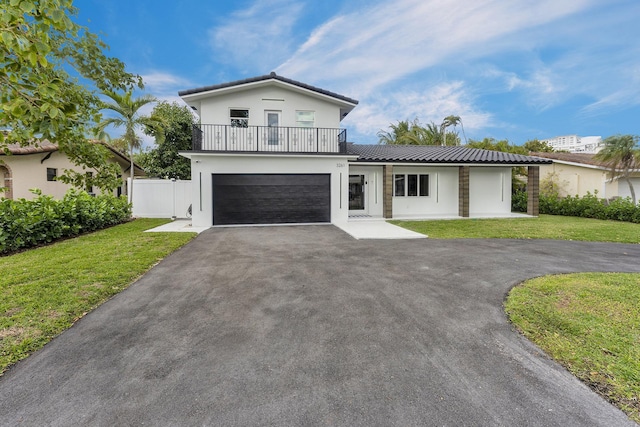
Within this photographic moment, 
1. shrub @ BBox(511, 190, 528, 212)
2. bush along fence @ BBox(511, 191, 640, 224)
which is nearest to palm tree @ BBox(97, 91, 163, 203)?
shrub @ BBox(511, 190, 528, 212)

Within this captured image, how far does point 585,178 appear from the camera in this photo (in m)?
18.6

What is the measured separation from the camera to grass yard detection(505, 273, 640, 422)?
2521mm

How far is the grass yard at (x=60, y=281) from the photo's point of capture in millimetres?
3354

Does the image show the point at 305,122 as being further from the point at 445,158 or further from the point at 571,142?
the point at 571,142

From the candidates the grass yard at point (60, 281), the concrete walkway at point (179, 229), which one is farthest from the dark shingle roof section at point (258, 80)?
the grass yard at point (60, 281)

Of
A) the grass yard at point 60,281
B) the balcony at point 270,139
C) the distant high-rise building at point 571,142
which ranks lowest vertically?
the grass yard at point 60,281

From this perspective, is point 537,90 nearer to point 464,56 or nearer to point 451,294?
point 464,56

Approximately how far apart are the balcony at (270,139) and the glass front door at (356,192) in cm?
247

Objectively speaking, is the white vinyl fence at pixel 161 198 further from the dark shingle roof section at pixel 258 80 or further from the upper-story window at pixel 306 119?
the upper-story window at pixel 306 119

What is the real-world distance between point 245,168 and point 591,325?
11.9 m

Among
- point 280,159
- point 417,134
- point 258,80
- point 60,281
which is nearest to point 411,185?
point 280,159

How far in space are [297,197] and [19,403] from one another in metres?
11.5

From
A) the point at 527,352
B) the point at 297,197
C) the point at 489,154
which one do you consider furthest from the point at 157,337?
the point at 489,154

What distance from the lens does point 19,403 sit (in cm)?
228
